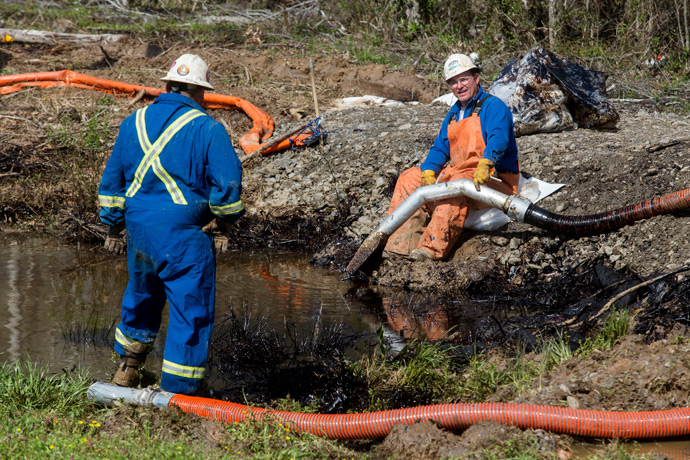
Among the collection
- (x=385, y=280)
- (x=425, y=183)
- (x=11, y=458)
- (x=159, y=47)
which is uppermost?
(x=159, y=47)

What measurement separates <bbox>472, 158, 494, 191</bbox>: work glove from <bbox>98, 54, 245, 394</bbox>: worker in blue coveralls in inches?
98.7

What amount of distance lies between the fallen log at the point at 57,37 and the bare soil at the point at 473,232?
6.44 ft

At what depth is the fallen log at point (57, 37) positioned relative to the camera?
13.0 meters

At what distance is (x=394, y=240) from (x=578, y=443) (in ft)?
10.7

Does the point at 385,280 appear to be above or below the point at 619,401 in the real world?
below

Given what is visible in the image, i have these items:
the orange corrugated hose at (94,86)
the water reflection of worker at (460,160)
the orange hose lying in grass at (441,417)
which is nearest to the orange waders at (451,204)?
the water reflection of worker at (460,160)

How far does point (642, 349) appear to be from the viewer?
12.1ft

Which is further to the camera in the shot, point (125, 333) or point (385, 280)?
point (385, 280)

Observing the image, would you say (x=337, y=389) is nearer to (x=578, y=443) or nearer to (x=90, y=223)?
(x=578, y=443)

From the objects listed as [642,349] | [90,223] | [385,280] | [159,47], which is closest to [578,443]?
[642,349]

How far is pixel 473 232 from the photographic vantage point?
6250mm

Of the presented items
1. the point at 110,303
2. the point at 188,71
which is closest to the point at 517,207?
the point at 188,71

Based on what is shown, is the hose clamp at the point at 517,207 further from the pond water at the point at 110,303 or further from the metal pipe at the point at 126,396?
the metal pipe at the point at 126,396

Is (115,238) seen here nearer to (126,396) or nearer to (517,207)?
(126,396)
